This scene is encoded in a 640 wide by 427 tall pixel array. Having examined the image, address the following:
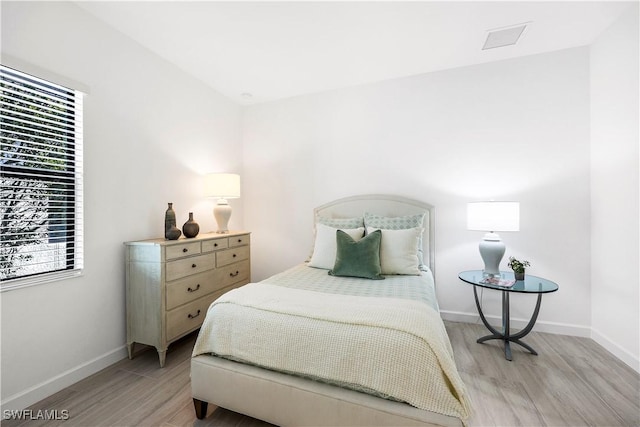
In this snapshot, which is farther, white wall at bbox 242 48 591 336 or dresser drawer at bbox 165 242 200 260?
white wall at bbox 242 48 591 336

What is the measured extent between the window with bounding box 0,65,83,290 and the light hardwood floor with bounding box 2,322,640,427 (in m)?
0.84

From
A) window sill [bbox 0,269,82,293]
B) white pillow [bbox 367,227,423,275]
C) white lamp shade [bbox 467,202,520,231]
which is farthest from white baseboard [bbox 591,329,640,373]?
window sill [bbox 0,269,82,293]

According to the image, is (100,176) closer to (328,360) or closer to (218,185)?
(218,185)

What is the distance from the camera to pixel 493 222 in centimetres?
227

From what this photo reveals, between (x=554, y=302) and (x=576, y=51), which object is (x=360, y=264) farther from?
(x=576, y=51)

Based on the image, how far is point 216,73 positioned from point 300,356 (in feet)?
9.54

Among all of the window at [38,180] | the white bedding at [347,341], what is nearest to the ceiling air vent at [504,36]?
the white bedding at [347,341]

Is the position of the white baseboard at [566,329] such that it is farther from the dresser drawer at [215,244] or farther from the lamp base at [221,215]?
the lamp base at [221,215]

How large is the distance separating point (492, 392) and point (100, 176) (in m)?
3.17

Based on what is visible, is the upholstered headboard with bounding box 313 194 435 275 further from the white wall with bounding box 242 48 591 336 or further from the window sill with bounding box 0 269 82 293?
the window sill with bounding box 0 269 82 293

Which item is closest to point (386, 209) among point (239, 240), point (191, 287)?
point (239, 240)

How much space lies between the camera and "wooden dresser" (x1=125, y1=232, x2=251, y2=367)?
2059 millimetres

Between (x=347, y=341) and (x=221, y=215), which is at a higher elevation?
(x=221, y=215)

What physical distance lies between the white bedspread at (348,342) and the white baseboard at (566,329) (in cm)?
163
